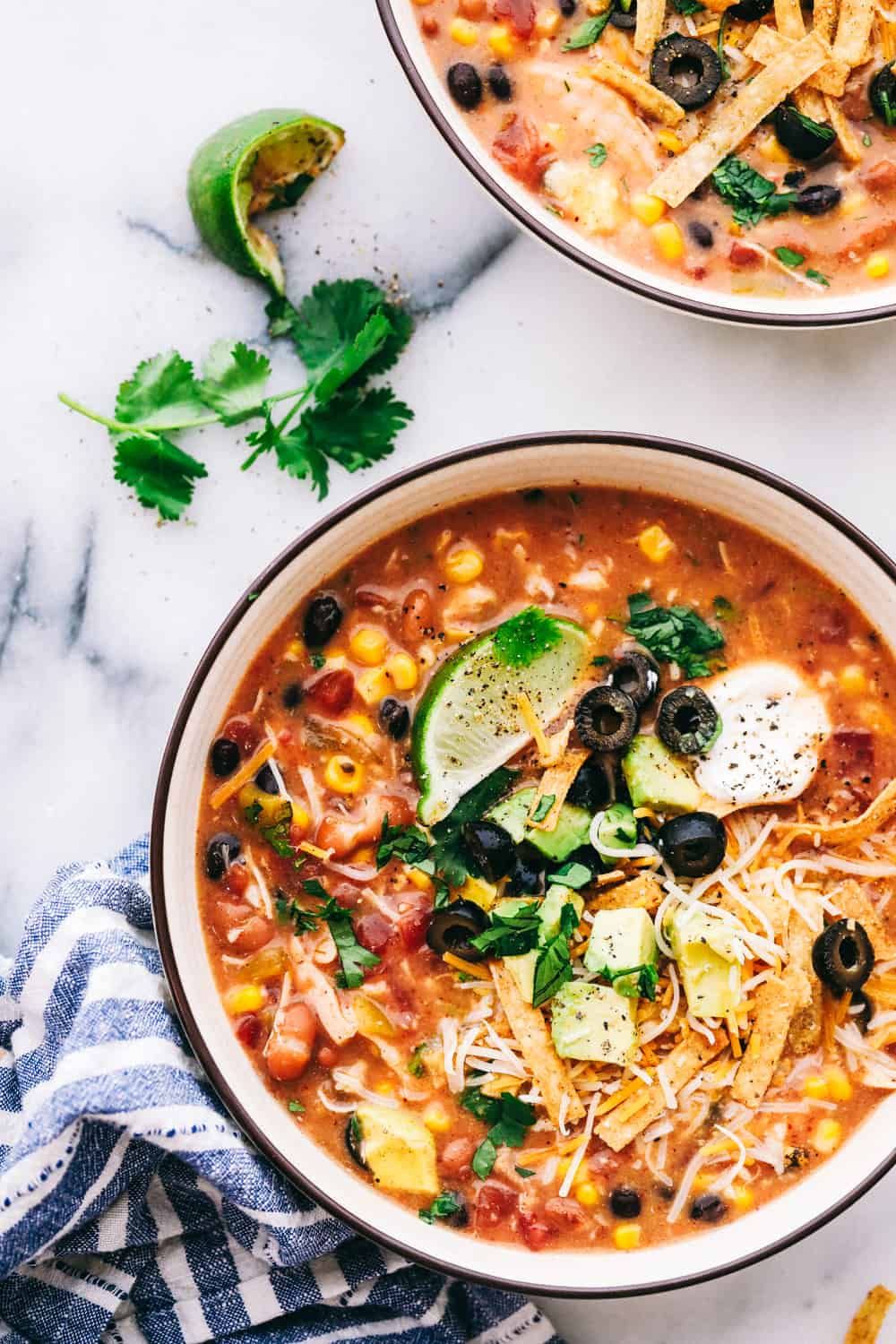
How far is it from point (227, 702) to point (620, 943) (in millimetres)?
1378

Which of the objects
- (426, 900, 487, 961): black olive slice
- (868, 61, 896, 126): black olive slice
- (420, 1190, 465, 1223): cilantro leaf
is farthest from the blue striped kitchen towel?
(868, 61, 896, 126): black olive slice

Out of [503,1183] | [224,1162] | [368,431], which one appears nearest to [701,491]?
[368,431]

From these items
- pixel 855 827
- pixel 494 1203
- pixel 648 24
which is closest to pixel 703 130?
pixel 648 24

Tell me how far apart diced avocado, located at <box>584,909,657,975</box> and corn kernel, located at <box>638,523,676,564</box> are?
3.54 ft

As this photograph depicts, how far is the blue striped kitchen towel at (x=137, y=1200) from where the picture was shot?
13.1 ft

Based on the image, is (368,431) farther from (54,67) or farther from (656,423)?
(54,67)

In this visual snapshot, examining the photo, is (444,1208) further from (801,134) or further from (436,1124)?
(801,134)

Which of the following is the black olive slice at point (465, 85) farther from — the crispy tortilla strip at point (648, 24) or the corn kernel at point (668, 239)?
the corn kernel at point (668, 239)

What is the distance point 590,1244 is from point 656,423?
2.65m

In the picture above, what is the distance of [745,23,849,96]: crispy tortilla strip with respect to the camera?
4074 mm

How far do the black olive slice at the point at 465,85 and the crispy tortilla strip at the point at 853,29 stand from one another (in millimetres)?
1115

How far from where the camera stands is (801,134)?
4.07 meters

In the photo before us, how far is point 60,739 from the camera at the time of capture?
14.8 ft

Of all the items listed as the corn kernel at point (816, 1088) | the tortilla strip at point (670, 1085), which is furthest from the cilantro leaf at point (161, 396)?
the corn kernel at point (816, 1088)
